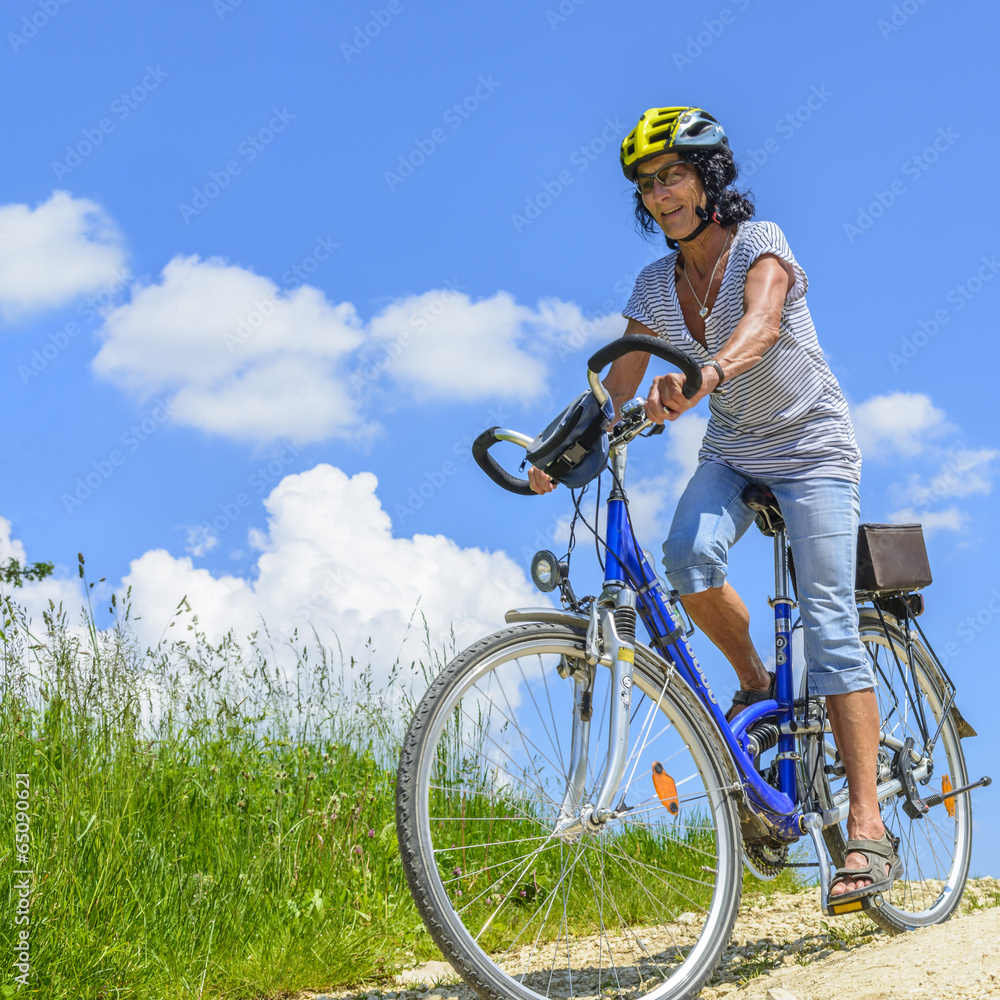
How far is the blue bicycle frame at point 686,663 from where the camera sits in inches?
116

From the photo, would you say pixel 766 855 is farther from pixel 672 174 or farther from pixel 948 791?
pixel 672 174

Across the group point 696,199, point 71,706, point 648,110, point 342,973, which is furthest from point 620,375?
point 71,706

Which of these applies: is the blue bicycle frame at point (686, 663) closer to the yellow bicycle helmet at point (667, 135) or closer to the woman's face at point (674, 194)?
the woman's face at point (674, 194)

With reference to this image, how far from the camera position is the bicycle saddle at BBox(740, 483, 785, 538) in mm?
3484

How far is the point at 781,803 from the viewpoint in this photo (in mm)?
3270

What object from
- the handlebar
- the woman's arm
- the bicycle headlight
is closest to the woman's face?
the woman's arm

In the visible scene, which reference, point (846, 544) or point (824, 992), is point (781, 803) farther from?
point (846, 544)

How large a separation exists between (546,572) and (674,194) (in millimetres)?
1420

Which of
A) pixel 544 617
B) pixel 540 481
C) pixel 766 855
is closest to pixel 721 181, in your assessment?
pixel 540 481

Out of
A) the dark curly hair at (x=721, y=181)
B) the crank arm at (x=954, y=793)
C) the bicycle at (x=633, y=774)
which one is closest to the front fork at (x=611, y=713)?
the bicycle at (x=633, y=774)

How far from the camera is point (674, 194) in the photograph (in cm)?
334

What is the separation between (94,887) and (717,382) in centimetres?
261

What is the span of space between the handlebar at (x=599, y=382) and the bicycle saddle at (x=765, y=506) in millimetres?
864

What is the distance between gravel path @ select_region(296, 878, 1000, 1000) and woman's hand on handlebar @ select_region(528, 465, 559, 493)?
1550mm
